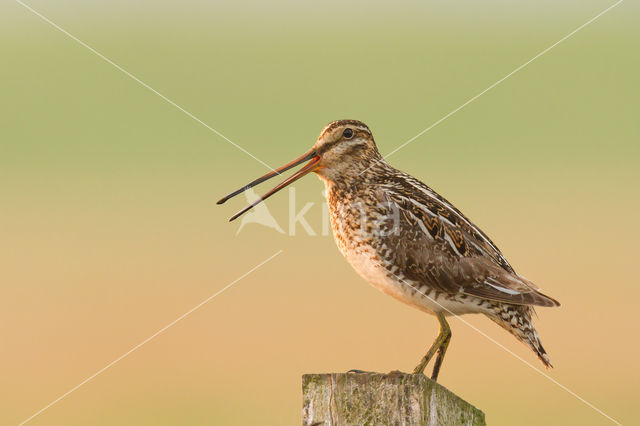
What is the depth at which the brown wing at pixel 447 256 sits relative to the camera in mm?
5387

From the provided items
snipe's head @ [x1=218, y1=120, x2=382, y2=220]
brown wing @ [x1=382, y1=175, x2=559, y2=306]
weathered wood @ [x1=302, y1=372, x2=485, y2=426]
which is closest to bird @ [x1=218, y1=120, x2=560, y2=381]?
brown wing @ [x1=382, y1=175, x2=559, y2=306]

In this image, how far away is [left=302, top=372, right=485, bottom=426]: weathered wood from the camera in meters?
3.63

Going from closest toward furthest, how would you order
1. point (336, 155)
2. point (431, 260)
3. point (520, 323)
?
point (431, 260)
point (520, 323)
point (336, 155)

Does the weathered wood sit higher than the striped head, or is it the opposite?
the striped head

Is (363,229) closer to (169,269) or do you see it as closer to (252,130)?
(169,269)

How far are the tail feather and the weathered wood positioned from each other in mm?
1874

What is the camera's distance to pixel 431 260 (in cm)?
544

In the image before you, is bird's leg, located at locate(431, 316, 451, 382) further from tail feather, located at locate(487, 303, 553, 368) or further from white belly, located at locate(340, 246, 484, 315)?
tail feather, located at locate(487, 303, 553, 368)

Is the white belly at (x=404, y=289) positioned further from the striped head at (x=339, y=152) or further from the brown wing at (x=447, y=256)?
the striped head at (x=339, y=152)

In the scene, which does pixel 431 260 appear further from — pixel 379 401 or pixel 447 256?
pixel 379 401

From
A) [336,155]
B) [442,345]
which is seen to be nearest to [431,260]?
[442,345]

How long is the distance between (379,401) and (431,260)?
1.88 metres

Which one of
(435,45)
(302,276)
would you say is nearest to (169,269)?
(302,276)

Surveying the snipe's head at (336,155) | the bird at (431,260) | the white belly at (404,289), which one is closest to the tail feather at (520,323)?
the bird at (431,260)
